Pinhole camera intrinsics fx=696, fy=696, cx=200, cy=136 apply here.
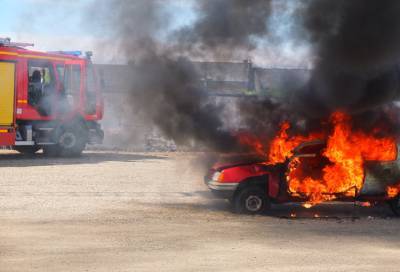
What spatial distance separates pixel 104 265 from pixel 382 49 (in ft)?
25.6

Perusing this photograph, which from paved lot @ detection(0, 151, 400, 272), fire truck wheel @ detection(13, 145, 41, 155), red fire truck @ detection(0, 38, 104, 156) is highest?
red fire truck @ detection(0, 38, 104, 156)

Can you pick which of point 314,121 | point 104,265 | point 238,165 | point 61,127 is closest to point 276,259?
point 104,265

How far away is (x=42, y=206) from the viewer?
12633 millimetres

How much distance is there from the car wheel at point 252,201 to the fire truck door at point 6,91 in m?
11.6

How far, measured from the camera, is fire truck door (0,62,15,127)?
2120cm

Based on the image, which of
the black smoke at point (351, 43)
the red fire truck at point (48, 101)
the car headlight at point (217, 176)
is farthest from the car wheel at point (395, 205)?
the red fire truck at point (48, 101)

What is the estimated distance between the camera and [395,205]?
40.1ft

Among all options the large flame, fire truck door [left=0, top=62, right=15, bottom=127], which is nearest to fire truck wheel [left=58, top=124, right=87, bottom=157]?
fire truck door [left=0, top=62, right=15, bottom=127]

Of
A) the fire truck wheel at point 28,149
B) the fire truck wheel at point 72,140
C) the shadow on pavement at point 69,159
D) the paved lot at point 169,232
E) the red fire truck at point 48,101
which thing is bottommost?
the paved lot at point 169,232

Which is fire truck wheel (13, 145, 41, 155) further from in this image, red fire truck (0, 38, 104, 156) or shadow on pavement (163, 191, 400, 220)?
shadow on pavement (163, 191, 400, 220)

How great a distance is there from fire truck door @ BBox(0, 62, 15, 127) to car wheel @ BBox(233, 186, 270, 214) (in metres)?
11.6

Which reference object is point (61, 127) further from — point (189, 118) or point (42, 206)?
point (42, 206)

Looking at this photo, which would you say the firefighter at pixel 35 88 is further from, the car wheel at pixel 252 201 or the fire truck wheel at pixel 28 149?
the car wheel at pixel 252 201

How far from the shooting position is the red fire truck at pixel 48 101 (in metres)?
21.4
